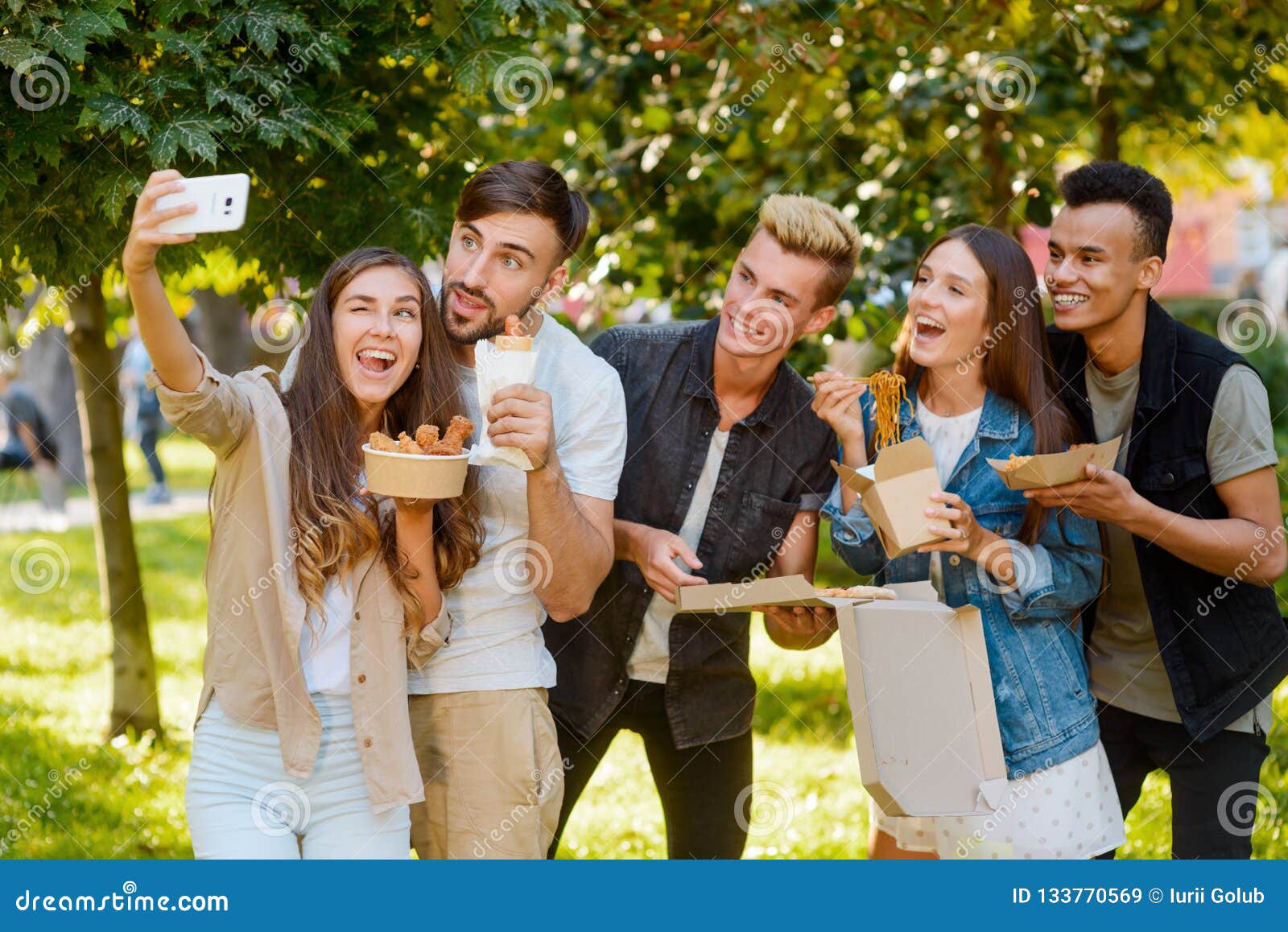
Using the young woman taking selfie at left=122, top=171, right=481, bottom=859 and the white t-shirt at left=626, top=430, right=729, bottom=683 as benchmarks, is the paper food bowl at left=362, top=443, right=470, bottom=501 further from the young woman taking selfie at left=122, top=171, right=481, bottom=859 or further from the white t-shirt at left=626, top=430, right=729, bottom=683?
the white t-shirt at left=626, top=430, right=729, bottom=683

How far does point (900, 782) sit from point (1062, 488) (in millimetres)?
755

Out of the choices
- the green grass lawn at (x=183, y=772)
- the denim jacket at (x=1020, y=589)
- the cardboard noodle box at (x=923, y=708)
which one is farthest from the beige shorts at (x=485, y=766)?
the green grass lawn at (x=183, y=772)

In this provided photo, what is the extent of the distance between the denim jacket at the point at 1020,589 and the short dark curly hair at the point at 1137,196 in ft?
1.99

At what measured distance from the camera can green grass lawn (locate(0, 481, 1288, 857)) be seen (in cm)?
505

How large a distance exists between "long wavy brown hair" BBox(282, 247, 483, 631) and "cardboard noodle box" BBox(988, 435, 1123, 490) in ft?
4.06

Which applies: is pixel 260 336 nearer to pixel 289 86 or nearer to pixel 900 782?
pixel 289 86

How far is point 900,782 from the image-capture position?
290 cm

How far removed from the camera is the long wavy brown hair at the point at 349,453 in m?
2.85

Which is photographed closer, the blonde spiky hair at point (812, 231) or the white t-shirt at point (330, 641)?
the white t-shirt at point (330, 641)

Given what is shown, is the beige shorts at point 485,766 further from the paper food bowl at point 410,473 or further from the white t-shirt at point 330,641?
the paper food bowl at point 410,473

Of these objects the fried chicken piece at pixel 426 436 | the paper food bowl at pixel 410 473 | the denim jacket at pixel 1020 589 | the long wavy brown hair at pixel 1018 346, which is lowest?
the denim jacket at pixel 1020 589

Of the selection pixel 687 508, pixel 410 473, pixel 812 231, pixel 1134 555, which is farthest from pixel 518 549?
pixel 1134 555

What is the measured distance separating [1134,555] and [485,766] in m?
1.81
